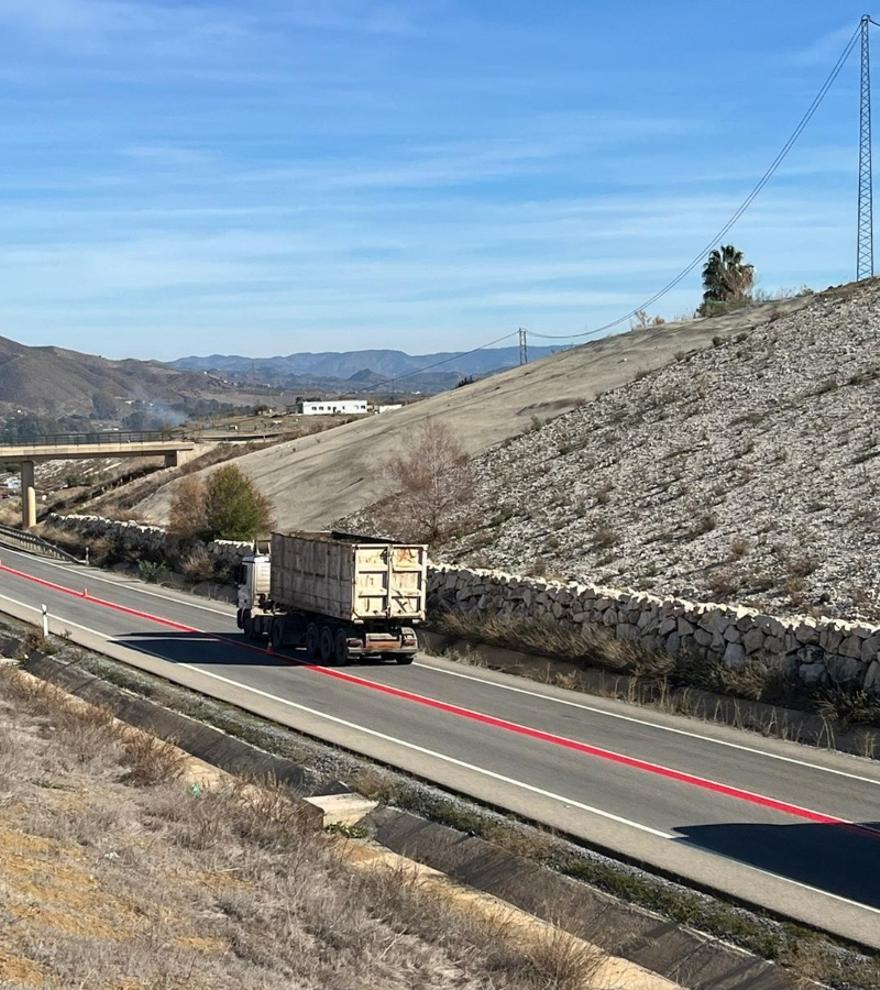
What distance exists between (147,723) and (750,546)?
58.0ft

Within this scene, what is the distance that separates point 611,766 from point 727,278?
221 feet

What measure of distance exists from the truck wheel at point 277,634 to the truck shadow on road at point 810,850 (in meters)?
16.1

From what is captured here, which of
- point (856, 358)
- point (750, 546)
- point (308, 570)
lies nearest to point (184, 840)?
point (308, 570)

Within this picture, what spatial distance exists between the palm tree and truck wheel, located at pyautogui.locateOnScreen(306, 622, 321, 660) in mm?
55545

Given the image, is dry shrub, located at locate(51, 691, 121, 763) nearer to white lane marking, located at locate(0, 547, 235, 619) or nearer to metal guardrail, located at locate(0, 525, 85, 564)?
white lane marking, located at locate(0, 547, 235, 619)

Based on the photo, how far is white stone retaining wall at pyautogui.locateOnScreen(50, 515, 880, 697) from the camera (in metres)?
19.9

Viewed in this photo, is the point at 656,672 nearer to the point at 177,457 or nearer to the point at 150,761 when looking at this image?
the point at 150,761

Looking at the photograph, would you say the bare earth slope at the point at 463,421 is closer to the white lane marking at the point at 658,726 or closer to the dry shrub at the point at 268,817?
the white lane marking at the point at 658,726

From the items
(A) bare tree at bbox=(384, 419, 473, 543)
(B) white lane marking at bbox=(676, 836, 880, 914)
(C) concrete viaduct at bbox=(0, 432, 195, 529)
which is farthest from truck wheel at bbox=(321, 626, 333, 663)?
(C) concrete viaduct at bbox=(0, 432, 195, 529)

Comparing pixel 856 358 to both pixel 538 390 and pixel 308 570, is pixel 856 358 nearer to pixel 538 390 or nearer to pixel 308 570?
pixel 538 390

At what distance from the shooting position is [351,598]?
26.5 m

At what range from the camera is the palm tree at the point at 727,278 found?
263 feet

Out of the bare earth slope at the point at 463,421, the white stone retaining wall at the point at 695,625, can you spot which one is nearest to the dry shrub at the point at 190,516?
the bare earth slope at the point at 463,421

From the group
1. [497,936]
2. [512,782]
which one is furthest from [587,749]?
[497,936]
